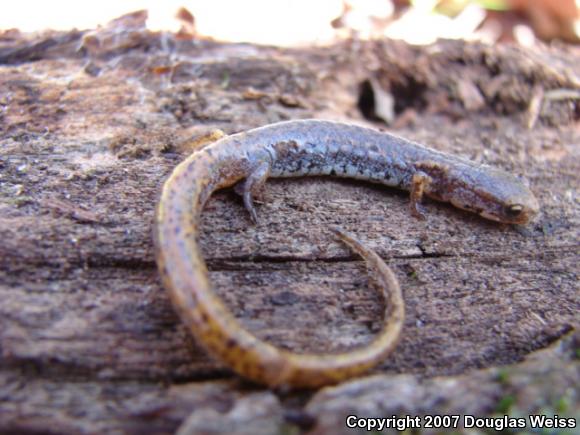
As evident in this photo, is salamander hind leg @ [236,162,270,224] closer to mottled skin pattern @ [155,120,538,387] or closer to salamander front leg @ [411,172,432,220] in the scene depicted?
mottled skin pattern @ [155,120,538,387]

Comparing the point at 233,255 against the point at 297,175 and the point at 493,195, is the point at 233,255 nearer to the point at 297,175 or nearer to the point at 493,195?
the point at 297,175

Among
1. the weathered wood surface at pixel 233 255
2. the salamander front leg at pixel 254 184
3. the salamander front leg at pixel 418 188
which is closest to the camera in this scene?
the weathered wood surface at pixel 233 255

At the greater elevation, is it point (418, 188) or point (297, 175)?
point (297, 175)

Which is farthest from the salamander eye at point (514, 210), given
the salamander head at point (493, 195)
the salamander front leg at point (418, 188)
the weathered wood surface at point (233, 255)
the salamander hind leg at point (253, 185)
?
the salamander hind leg at point (253, 185)

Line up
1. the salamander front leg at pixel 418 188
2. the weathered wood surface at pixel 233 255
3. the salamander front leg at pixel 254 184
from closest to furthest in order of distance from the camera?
the weathered wood surface at pixel 233 255, the salamander front leg at pixel 254 184, the salamander front leg at pixel 418 188

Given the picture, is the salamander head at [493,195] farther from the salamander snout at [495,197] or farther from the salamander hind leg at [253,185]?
the salamander hind leg at [253,185]

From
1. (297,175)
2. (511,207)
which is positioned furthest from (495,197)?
(297,175)

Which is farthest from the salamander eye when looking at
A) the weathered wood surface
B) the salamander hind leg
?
the salamander hind leg
